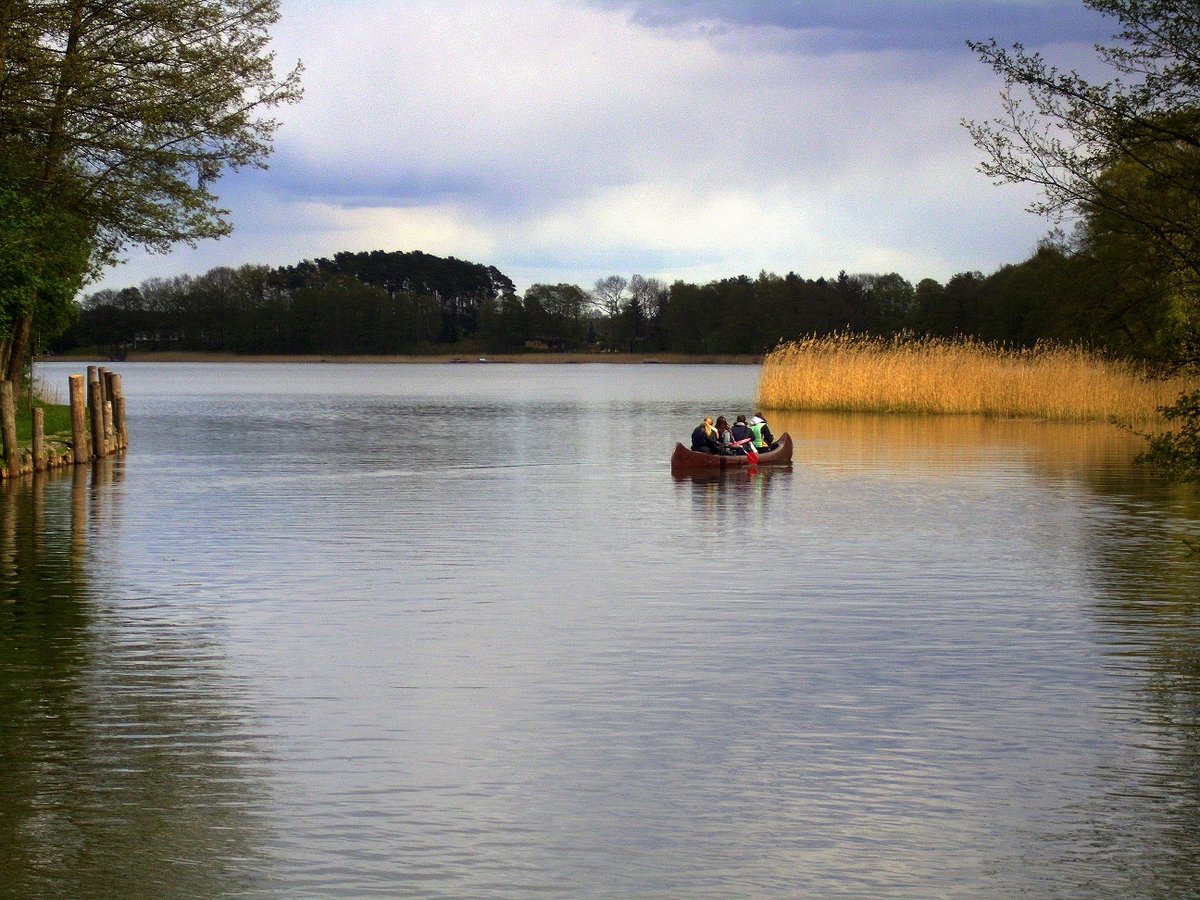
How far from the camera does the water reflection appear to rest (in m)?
6.84

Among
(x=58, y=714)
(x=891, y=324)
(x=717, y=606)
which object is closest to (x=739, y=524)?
(x=717, y=606)

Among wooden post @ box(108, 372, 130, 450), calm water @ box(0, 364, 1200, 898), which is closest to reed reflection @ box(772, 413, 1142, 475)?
calm water @ box(0, 364, 1200, 898)

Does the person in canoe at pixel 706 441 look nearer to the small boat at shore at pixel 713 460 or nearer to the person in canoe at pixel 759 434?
the small boat at shore at pixel 713 460

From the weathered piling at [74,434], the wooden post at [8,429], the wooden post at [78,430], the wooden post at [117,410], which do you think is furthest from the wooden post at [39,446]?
the wooden post at [117,410]

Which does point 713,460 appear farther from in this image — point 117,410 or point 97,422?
point 117,410

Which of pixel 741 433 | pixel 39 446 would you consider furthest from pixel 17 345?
pixel 741 433

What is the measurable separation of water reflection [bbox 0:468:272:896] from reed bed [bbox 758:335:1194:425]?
A: 1400 inches

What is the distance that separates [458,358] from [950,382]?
14045 centimetres

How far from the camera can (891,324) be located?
145250 mm

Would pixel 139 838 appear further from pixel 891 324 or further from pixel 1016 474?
pixel 891 324

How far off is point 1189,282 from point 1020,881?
7728 mm

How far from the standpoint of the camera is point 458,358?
18550 cm

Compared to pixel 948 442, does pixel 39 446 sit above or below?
above

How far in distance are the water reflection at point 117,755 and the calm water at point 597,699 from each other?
29 millimetres
